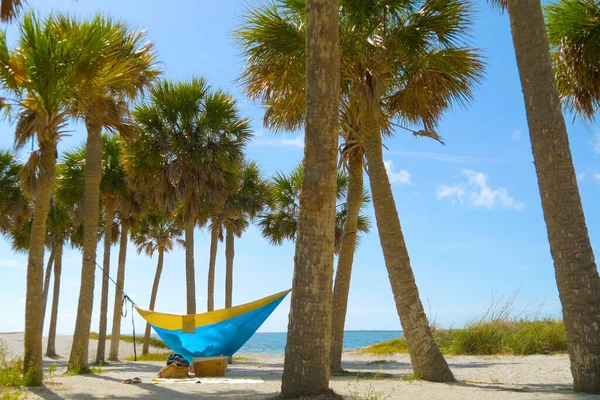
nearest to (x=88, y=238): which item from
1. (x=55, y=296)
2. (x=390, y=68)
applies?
(x=390, y=68)

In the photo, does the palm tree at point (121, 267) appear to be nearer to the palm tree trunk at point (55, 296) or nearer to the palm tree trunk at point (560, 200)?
the palm tree trunk at point (55, 296)

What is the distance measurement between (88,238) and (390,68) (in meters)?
7.76

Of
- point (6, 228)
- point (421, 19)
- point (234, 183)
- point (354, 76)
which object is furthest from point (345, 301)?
point (6, 228)

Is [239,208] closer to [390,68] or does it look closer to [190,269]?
[190,269]

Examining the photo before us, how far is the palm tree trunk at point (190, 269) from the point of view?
18.8 m

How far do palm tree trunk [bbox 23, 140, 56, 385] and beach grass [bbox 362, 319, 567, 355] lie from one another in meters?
13.1

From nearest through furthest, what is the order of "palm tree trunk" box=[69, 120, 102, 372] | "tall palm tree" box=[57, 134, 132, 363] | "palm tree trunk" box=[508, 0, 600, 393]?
1. "palm tree trunk" box=[508, 0, 600, 393]
2. "palm tree trunk" box=[69, 120, 102, 372]
3. "tall palm tree" box=[57, 134, 132, 363]

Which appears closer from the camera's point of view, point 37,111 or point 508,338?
point 37,111

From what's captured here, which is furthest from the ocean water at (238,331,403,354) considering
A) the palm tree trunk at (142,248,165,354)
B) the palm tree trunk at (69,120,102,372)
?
the palm tree trunk at (69,120,102,372)

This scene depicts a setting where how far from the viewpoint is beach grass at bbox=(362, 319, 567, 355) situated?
17312mm

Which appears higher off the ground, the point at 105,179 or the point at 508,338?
the point at 105,179

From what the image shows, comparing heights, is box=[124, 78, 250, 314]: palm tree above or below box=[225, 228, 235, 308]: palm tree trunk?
Answer: above

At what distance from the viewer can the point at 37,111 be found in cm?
1012

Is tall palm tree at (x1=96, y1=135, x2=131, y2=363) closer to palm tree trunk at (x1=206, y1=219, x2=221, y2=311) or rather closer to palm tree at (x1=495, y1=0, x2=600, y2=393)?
palm tree trunk at (x1=206, y1=219, x2=221, y2=311)
